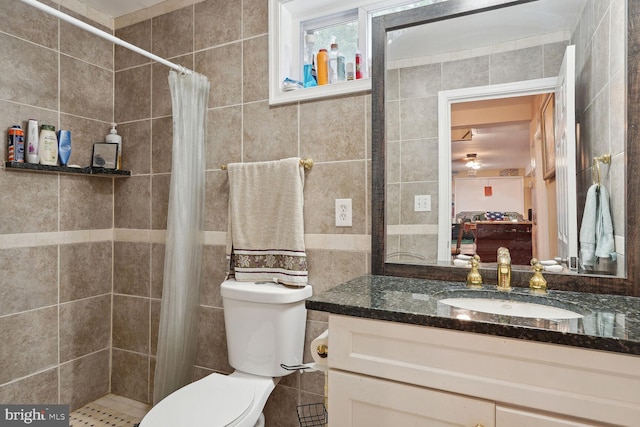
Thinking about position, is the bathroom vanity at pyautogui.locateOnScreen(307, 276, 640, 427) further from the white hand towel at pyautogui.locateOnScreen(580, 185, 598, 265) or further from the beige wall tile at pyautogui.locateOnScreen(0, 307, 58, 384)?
the beige wall tile at pyautogui.locateOnScreen(0, 307, 58, 384)

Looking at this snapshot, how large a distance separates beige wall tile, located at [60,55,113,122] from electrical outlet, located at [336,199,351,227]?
1555 millimetres

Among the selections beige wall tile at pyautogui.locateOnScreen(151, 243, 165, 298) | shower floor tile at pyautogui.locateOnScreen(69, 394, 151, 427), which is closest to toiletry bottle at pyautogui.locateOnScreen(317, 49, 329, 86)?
beige wall tile at pyautogui.locateOnScreen(151, 243, 165, 298)

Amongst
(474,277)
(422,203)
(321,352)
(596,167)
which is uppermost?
(596,167)

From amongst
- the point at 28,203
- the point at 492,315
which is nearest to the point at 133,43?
the point at 28,203

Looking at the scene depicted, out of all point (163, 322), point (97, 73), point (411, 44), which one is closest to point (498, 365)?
point (411, 44)

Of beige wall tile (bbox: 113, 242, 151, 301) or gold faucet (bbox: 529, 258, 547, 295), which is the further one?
beige wall tile (bbox: 113, 242, 151, 301)

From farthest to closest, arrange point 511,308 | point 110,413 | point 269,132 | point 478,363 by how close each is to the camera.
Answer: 1. point 110,413
2. point 269,132
3. point 511,308
4. point 478,363

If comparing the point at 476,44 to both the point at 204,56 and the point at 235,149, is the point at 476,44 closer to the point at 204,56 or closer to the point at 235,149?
the point at 235,149

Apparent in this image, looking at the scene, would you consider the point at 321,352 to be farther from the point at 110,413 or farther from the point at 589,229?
the point at 110,413

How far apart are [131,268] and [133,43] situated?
1.31 meters

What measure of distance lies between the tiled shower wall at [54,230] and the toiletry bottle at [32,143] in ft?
0.24

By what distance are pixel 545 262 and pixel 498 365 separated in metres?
0.56

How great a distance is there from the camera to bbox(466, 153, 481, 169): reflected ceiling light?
133 cm

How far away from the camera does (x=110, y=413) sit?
6.58 ft
